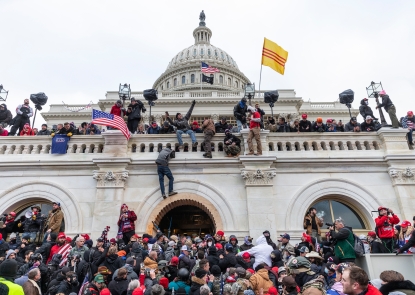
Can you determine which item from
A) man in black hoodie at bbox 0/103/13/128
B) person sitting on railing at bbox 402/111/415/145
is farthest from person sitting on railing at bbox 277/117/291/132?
man in black hoodie at bbox 0/103/13/128

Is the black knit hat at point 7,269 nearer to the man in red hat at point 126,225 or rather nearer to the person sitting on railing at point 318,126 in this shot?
the man in red hat at point 126,225

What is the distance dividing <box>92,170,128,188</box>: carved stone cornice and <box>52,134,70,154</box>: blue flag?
1.96 metres

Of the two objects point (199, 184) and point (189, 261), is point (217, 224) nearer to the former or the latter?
point (199, 184)

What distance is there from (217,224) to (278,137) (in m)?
4.54

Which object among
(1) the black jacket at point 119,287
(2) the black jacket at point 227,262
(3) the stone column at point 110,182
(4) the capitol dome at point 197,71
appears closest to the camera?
(1) the black jacket at point 119,287

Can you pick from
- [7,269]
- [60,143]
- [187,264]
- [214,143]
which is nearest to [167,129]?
[214,143]

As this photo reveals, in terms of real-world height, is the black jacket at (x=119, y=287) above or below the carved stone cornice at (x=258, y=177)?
below

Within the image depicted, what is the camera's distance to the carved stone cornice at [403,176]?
11945mm

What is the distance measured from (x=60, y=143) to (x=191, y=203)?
19.9ft

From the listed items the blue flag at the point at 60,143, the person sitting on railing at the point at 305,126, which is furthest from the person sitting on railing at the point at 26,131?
the person sitting on railing at the point at 305,126

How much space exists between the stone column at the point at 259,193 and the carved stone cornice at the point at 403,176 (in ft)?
15.3

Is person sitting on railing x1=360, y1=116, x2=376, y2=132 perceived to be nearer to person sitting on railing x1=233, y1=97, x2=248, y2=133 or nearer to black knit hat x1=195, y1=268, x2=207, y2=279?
person sitting on railing x1=233, y1=97, x2=248, y2=133

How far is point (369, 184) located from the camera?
40.0 ft

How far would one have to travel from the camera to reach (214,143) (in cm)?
1312
